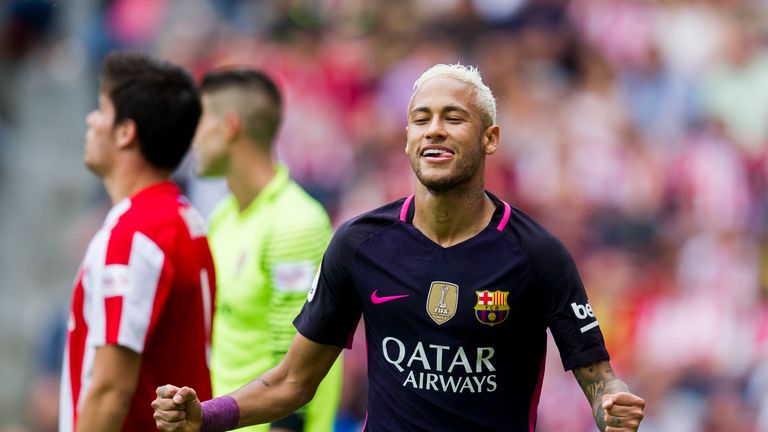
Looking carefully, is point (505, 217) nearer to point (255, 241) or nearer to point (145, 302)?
point (145, 302)

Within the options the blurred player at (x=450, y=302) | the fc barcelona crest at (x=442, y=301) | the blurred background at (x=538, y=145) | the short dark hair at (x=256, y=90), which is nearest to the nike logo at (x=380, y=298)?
the blurred player at (x=450, y=302)

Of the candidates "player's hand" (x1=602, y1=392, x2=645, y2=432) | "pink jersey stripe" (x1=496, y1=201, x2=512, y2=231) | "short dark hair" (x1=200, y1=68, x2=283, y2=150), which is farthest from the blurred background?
"player's hand" (x1=602, y1=392, x2=645, y2=432)

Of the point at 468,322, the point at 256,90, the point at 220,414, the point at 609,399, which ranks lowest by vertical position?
the point at 220,414

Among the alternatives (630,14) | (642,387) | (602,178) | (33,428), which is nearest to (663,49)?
(630,14)

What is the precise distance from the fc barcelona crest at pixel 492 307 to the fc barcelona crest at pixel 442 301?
0.29ft

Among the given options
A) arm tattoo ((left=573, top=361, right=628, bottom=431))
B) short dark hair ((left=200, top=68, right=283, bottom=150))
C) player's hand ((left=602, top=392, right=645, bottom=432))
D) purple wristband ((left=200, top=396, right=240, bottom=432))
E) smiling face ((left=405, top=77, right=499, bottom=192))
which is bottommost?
purple wristband ((left=200, top=396, right=240, bottom=432))

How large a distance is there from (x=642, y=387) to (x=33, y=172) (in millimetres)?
7777

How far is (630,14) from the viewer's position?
1294 cm

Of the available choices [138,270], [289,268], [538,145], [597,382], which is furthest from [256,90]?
[538,145]

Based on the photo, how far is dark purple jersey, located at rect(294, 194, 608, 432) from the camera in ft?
16.3

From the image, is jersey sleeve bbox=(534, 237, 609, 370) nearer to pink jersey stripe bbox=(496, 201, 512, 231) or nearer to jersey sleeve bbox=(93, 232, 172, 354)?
pink jersey stripe bbox=(496, 201, 512, 231)

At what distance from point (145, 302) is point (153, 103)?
3.19 feet

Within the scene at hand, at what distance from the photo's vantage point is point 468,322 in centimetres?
496

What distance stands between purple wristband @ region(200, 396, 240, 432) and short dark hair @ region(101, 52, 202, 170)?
1.42 meters
